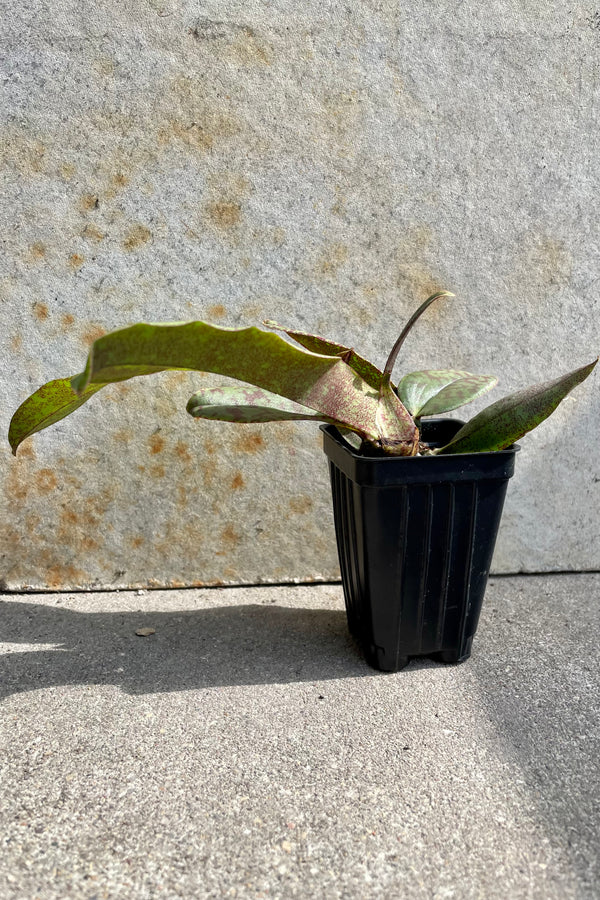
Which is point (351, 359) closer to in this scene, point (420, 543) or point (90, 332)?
point (420, 543)

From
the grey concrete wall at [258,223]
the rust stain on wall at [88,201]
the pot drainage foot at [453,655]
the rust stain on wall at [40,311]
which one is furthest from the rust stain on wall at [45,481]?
the pot drainage foot at [453,655]

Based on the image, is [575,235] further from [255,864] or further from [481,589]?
[255,864]

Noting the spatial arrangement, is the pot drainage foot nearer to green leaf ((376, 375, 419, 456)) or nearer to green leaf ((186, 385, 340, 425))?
green leaf ((376, 375, 419, 456))

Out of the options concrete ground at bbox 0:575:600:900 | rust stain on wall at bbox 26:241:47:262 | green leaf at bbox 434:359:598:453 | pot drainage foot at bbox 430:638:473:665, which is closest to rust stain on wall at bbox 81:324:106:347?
rust stain on wall at bbox 26:241:47:262

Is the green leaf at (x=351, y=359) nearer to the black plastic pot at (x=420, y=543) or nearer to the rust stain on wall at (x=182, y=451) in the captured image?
the black plastic pot at (x=420, y=543)

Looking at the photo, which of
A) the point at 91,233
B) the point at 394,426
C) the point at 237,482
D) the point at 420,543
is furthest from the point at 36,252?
the point at 420,543

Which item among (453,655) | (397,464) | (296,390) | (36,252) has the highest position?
(36,252)

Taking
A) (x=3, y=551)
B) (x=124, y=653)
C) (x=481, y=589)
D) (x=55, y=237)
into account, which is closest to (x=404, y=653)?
(x=481, y=589)
